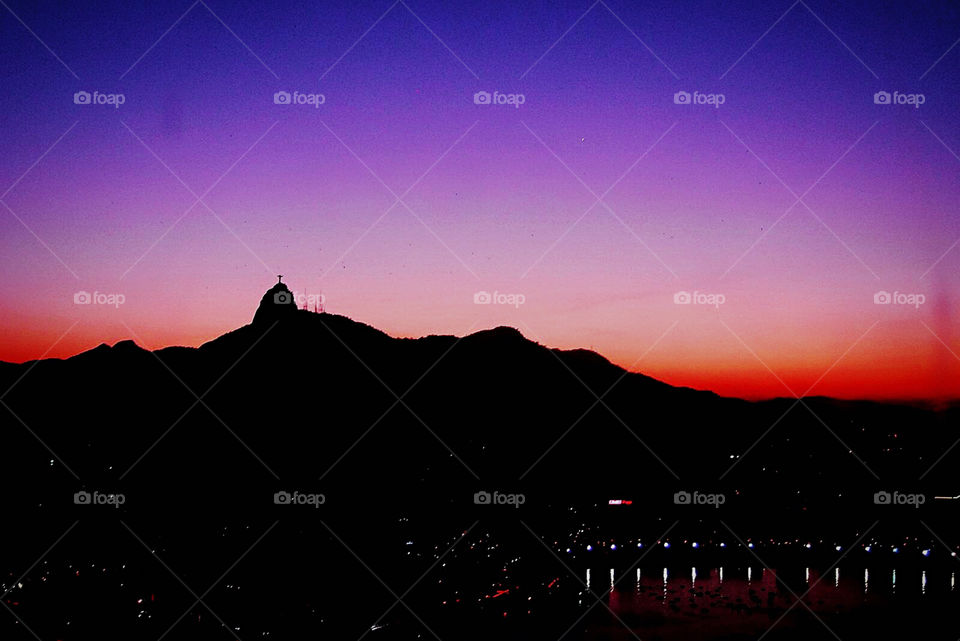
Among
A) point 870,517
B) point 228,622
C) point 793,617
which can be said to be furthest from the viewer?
point 870,517

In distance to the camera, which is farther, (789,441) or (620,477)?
(789,441)

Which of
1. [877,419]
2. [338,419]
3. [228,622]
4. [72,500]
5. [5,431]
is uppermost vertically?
[877,419]

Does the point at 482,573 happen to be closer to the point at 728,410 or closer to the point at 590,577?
the point at 590,577

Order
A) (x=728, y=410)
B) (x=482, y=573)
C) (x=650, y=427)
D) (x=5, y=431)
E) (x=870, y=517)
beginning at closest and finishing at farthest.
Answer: (x=482, y=573)
(x=5, y=431)
(x=870, y=517)
(x=650, y=427)
(x=728, y=410)

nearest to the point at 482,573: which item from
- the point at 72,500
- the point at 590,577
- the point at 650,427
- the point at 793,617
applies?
the point at 590,577

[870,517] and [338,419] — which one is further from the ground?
[338,419]
